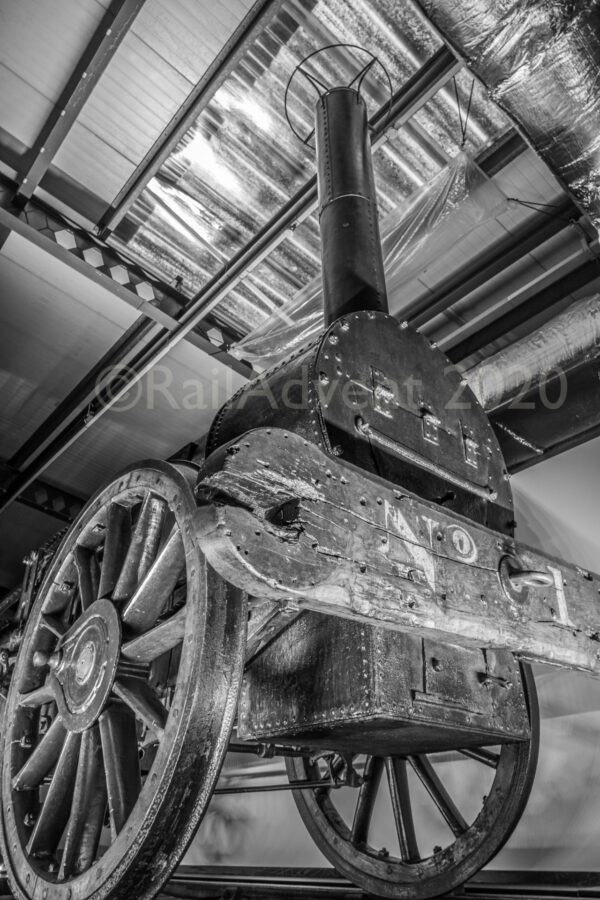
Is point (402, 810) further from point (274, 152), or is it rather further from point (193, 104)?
point (193, 104)

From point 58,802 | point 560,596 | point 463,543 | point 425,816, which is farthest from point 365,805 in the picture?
point 463,543

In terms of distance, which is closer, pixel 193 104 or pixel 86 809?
pixel 86 809

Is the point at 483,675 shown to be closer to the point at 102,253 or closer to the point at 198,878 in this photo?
the point at 198,878

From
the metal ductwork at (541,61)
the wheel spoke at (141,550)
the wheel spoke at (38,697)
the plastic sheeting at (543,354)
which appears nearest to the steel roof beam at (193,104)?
the metal ductwork at (541,61)

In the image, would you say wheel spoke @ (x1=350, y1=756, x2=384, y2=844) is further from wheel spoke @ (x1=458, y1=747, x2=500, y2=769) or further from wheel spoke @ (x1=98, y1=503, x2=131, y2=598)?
wheel spoke @ (x1=98, y1=503, x2=131, y2=598)

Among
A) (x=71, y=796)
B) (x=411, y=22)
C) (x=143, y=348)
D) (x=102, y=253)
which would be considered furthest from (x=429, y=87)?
(x=71, y=796)

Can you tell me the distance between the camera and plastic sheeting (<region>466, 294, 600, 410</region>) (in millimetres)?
3715

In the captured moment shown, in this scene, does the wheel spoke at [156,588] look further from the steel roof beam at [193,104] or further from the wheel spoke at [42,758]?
the steel roof beam at [193,104]

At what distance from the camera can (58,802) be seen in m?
2.41

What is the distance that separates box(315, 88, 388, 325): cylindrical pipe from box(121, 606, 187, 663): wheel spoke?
1.41 meters

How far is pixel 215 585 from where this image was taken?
1.93 meters

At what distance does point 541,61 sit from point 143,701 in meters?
2.74

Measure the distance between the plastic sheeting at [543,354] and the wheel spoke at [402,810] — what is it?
2.25m

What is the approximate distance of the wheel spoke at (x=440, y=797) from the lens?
3421 millimetres
